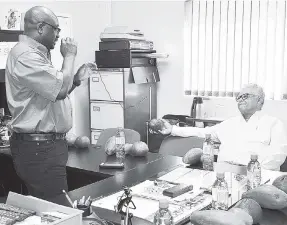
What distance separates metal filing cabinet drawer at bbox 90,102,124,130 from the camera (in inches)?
171

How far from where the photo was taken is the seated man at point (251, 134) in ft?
8.51

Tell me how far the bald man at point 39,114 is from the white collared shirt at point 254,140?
41.8 inches

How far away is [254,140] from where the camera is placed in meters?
2.67

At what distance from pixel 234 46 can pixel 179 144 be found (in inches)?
70.5

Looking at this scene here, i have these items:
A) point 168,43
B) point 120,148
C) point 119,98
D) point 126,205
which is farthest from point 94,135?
point 126,205

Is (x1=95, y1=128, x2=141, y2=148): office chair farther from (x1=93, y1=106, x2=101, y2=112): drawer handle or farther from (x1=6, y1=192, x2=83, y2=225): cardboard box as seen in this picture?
(x1=6, y1=192, x2=83, y2=225): cardboard box

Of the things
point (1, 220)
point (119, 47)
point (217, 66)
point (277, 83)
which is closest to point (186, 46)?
point (217, 66)

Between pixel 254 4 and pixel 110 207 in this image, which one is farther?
pixel 254 4

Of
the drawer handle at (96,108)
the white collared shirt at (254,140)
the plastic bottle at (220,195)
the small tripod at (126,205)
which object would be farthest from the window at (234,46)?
the small tripod at (126,205)

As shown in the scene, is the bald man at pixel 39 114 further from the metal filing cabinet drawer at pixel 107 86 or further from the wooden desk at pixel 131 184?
the metal filing cabinet drawer at pixel 107 86

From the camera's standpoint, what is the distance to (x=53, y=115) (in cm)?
224

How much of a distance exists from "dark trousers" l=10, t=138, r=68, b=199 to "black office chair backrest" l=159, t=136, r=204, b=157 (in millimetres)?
952

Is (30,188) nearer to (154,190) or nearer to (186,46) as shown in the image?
(154,190)

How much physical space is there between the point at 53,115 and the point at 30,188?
417 mm
